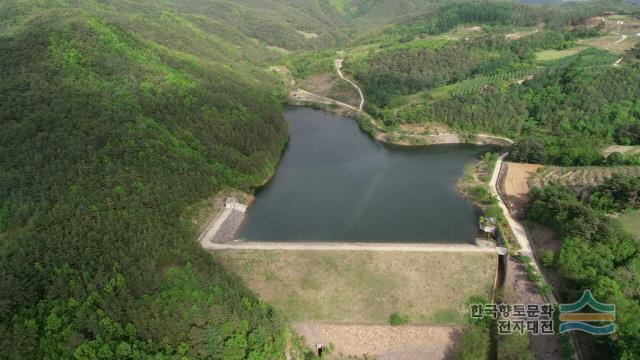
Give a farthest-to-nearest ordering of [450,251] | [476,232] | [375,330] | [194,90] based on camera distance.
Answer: [194,90] < [476,232] < [450,251] < [375,330]

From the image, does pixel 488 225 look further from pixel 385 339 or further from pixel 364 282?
pixel 385 339

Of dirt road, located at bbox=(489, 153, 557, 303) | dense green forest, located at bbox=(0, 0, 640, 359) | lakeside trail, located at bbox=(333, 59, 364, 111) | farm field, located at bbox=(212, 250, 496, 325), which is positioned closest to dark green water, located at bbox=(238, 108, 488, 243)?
dirt road, located at bbox=(489, 153, 557, 303)

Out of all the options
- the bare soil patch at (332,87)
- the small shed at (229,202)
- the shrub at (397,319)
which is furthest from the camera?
the bare soil patch at (332,87)

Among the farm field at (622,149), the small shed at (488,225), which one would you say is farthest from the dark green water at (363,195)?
the farm field at (622,149)

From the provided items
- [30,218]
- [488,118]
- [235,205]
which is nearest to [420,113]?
[488,118]

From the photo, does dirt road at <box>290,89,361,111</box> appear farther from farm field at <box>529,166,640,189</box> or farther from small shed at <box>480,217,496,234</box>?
small shed at <box>480,217,496,234</box>

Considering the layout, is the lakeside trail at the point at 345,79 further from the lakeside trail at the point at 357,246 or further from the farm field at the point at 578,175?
the lakeside trail at the point at 357,246

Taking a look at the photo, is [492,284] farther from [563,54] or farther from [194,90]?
[563,54]
